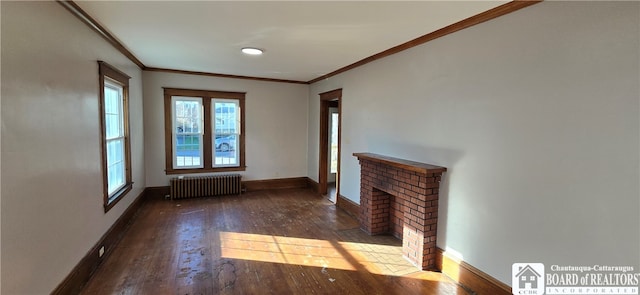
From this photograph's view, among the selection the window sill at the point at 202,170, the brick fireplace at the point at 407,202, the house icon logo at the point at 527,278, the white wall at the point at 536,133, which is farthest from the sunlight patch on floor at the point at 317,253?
the window sill at the point at 202,170

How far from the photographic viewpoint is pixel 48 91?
2088mm

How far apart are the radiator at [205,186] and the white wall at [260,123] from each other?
30 centimetres

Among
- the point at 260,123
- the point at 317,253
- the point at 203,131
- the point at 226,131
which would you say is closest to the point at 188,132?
the point at 203,131

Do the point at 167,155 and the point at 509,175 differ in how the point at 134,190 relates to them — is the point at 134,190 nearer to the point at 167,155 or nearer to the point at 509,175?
the point at 167,155

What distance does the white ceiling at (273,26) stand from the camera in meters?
2.34

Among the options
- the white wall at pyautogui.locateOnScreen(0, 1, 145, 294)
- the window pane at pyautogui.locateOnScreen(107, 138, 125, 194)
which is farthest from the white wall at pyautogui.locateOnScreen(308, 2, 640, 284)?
the window pane at pyautogui.locateOnScreen(107, 138, 125, 194)

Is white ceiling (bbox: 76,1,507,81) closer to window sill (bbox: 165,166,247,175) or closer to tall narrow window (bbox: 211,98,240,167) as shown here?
tall narrow window (bbox: 211,98,240,167)

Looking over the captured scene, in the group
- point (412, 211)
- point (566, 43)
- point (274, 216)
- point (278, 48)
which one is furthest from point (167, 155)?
point (566, 43)

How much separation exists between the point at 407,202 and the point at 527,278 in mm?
1215

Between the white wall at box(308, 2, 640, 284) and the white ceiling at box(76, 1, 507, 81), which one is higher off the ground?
the white ceiling at box(76, 1, 507, 81)

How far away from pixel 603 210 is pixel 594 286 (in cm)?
54

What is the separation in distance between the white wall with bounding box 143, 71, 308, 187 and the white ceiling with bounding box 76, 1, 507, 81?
44.9 inches
